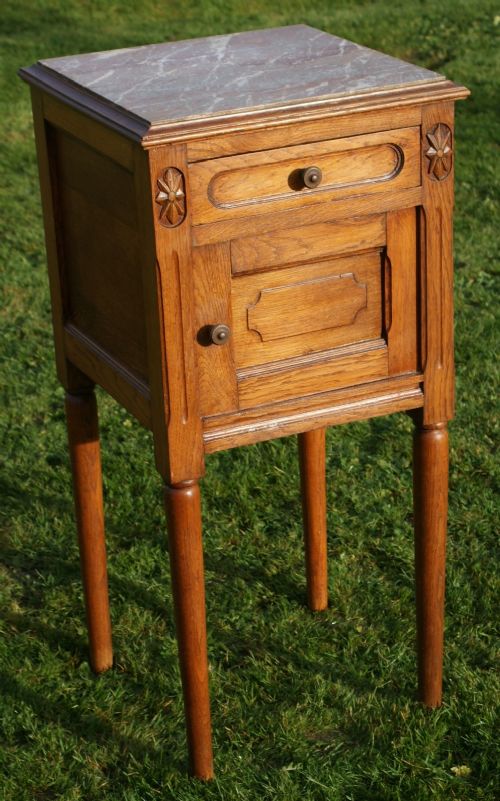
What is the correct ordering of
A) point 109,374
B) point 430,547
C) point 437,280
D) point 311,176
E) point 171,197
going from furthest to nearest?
point 430,547 → point 109,374 → point 437,280 → point 311,176 → point 171,197

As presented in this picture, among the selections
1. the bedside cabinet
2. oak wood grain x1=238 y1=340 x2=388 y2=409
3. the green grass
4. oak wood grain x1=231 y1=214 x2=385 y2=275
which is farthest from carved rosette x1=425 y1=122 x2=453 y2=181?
the green grass

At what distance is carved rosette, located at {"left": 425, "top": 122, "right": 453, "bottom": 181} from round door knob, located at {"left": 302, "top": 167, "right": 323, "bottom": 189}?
0.24m

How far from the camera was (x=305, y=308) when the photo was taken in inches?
111

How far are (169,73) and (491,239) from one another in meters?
3.47

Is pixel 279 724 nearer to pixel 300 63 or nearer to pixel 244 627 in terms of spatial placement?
pixel 244 627

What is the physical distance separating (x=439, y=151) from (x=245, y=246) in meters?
0.44

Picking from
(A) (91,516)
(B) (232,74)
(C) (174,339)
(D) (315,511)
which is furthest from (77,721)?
(B) (232,74)

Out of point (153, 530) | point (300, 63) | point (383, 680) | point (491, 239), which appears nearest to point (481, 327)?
point (491, 239)

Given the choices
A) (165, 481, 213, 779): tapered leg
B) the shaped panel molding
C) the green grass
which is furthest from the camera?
the green grass

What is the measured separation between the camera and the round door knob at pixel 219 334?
2.73 metres

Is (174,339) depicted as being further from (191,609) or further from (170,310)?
(191,609)

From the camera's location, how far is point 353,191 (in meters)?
2.77

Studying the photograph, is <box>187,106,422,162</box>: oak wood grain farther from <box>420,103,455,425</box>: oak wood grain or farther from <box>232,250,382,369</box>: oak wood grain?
<box>232,250,382,369</box>: oak wood grain

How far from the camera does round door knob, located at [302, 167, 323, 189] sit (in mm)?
2686
